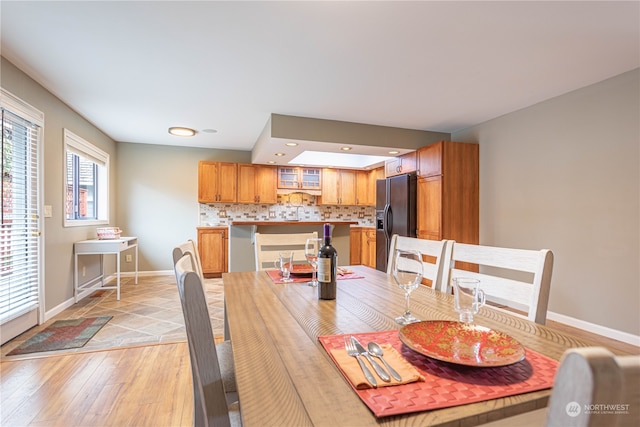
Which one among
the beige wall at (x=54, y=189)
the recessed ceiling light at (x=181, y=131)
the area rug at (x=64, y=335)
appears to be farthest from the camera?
the recessed ceiling light at (x=181, y=131)

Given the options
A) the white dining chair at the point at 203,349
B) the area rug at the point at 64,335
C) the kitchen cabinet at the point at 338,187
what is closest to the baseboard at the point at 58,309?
the area rug at the point at 64,335

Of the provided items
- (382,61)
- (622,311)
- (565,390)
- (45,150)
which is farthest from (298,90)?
(622,311)

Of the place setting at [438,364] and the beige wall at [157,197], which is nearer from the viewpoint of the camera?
the place setting at [438,364]

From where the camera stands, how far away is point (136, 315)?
331 centimetres

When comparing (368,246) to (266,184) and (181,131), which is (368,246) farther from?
(181,131)

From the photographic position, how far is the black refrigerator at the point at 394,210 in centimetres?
439

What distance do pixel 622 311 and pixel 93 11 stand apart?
4581mm

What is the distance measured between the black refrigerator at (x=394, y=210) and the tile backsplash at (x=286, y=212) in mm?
1764

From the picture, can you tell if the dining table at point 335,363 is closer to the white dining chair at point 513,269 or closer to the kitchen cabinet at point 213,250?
the white dining chair at point 513,269

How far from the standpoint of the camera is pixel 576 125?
121 inches

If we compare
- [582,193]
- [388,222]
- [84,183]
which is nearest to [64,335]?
[84,183]

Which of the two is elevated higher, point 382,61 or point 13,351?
point 382,61

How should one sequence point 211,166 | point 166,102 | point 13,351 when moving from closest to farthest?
point 13,351
point 166,102
point 211,166

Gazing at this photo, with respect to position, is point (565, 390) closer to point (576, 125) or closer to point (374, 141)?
point (576, 125)
